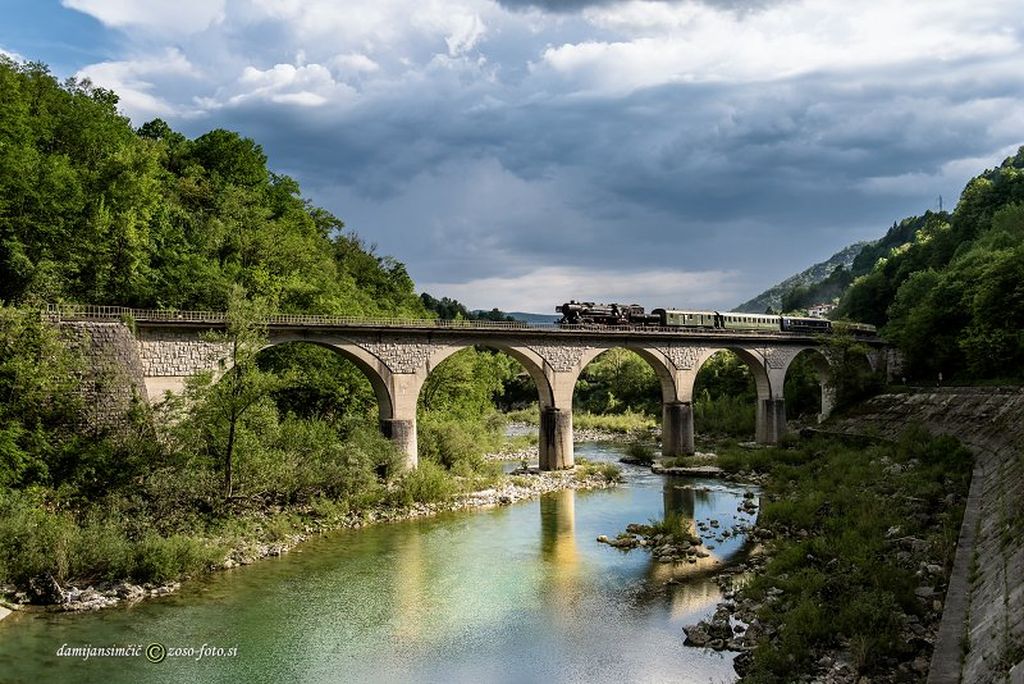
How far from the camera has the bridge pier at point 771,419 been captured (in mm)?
46156

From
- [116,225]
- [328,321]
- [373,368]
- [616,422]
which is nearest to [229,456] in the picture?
[328,321]

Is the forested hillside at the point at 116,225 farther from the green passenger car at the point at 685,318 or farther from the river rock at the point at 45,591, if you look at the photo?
the green passenger car at the point at 685,318

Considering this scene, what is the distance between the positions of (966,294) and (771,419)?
12540mm

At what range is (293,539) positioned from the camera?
2231cm

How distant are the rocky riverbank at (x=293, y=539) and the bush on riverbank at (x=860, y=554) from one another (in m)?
8.89

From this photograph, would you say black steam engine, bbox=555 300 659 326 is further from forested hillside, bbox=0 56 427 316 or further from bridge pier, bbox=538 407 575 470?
forested hillside, bbox=0 56 427 316

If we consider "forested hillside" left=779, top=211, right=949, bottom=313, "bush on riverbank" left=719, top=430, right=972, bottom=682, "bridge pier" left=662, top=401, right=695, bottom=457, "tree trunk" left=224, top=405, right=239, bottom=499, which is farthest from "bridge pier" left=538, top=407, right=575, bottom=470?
"forested hillside" left=779, top=211, right=949, bottom=313

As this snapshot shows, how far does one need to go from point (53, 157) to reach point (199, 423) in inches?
551

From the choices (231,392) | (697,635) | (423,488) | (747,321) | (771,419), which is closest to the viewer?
(697,635)

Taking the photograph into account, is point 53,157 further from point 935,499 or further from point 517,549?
point 935,499

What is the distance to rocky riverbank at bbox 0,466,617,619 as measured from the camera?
16.5 metres

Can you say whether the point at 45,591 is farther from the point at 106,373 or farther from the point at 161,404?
the point at 106,373

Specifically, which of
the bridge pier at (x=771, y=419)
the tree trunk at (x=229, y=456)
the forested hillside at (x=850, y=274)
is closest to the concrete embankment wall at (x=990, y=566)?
the bridge pier at (x=771, y=419)

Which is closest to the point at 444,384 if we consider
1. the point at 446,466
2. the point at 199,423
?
the point at 446,466
